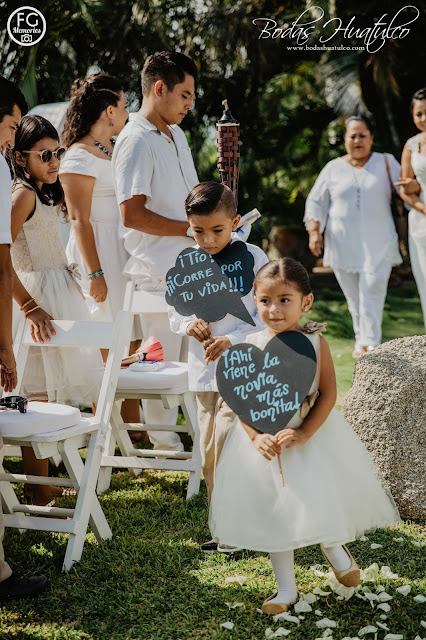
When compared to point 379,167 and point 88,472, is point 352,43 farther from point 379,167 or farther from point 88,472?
point 88,472

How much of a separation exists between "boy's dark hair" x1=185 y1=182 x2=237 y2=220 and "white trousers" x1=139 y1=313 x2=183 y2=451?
136 cm

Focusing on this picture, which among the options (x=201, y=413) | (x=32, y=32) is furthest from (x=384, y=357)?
(x=32, y=32)

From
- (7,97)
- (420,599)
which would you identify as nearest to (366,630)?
(420,599)

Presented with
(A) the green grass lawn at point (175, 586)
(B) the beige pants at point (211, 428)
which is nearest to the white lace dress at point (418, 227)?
(A) the green grass lawn at point (175, 586)

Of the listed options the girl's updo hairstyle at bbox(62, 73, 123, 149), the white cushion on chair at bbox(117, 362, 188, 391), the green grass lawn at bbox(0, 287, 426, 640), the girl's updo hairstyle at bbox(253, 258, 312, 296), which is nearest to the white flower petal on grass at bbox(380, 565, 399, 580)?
the green grass lawn at bbox(0, 287, 426, 640)

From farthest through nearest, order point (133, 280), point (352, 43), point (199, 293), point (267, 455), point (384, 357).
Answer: point (352, 43), point (133, 280), point (384, 357), point (199, 293), point (267, 455)

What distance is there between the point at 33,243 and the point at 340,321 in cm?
614

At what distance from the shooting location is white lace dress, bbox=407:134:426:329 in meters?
6.73

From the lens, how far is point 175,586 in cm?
299

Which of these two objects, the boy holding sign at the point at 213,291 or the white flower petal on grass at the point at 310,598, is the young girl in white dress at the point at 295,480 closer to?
the white flower petal on grass at the point at 310,598

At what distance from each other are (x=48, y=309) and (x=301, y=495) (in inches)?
75.9

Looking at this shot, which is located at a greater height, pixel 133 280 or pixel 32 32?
pixel 32 32

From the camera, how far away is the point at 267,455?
2535 mm

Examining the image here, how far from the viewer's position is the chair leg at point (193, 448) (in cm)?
401
